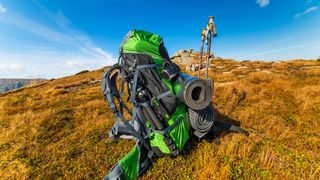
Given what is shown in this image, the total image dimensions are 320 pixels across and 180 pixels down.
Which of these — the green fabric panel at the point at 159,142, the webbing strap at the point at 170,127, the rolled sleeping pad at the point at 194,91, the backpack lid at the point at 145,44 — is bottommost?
the green fabric panel at the point at 159,142

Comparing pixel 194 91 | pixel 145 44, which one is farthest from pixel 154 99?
pixel 145 44

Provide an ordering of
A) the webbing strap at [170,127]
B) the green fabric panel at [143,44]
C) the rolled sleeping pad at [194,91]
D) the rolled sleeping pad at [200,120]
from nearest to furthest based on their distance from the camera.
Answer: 1. the rolled sleeping pad at [194,91]
2. the green fabric panel at [143,44]
3. the webbing strap at [170,127]
4. the rolled sleeping pad at [200,120]

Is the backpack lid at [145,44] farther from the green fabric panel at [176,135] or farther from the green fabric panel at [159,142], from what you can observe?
the green fabric panel at [159,142]

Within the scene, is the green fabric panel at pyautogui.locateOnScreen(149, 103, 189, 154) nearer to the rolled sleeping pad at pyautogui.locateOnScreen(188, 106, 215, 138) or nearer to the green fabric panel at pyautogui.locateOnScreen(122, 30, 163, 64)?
the rolled sleeping pad at pyautogui.locateOnScreen(188, 106, 215, 138)

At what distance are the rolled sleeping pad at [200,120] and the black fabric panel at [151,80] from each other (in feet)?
1.46

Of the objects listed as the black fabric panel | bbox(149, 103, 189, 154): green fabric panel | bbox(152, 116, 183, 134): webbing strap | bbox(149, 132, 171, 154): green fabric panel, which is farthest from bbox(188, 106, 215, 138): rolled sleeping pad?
bbox(149, 132, 171, 154): green fabric panel

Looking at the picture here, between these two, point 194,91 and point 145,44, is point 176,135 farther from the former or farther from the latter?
point 145,44

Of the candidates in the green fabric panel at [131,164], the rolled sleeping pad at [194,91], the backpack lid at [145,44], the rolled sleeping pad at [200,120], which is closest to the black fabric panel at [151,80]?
the backpack lid at [145,44]

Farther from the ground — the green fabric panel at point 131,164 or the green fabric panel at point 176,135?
the green fabric panel at point 176,135

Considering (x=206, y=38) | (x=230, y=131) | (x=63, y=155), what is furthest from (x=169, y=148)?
(x=206, y=38)

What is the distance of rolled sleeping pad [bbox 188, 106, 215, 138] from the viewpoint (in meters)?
3.17

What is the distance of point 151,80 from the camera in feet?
9.77

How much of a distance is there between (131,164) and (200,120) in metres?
1.62

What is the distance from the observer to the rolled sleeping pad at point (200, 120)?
3170 mm
